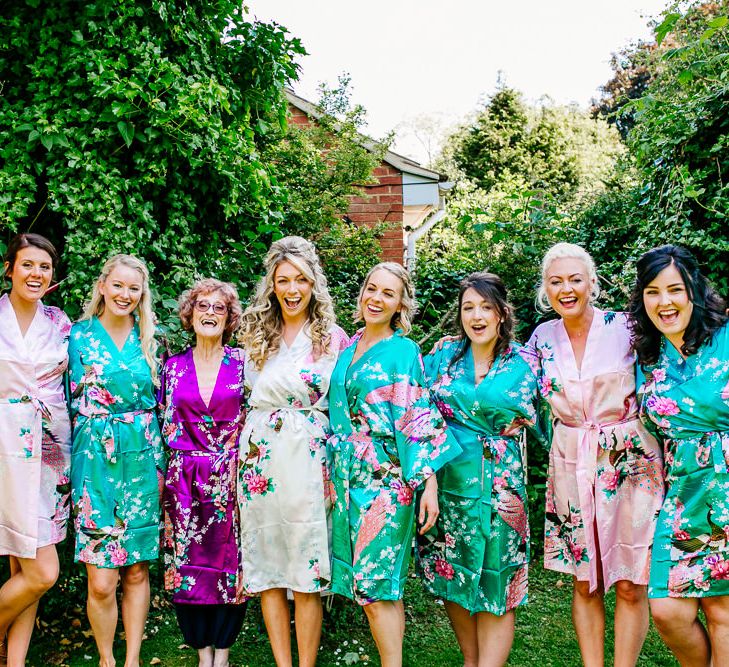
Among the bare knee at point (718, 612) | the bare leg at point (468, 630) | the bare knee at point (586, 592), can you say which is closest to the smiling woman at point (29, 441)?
the bare leg at point (468, 630)

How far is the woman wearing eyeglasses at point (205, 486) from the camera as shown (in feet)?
11.2

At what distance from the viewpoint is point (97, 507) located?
3348mm

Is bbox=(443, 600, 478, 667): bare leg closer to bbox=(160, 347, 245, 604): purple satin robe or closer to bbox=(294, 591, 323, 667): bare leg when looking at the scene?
bbox=(294, 591, 323, 667): bare leg

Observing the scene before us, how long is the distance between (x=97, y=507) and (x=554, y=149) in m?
20.7

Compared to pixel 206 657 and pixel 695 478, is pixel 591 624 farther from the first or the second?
pixel 206 657

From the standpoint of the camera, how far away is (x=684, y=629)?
2.80 metres

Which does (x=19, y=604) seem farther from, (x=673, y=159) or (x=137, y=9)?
(x=673, y=159)

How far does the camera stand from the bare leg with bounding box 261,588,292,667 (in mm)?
3281

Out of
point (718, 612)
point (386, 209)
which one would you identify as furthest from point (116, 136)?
point (386, 209)

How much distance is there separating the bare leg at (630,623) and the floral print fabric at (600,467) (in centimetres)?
9

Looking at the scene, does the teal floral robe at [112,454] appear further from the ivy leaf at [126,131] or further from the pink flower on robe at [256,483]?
the ivy leaf at [126,131]

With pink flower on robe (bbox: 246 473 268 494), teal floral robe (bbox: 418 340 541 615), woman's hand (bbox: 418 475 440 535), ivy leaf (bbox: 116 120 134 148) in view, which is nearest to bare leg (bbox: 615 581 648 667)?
teal floral robe (bbox: 418 340 541 615)

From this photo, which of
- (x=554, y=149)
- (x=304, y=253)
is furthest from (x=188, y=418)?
(x=554, y=149)

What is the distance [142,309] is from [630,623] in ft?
9.14
